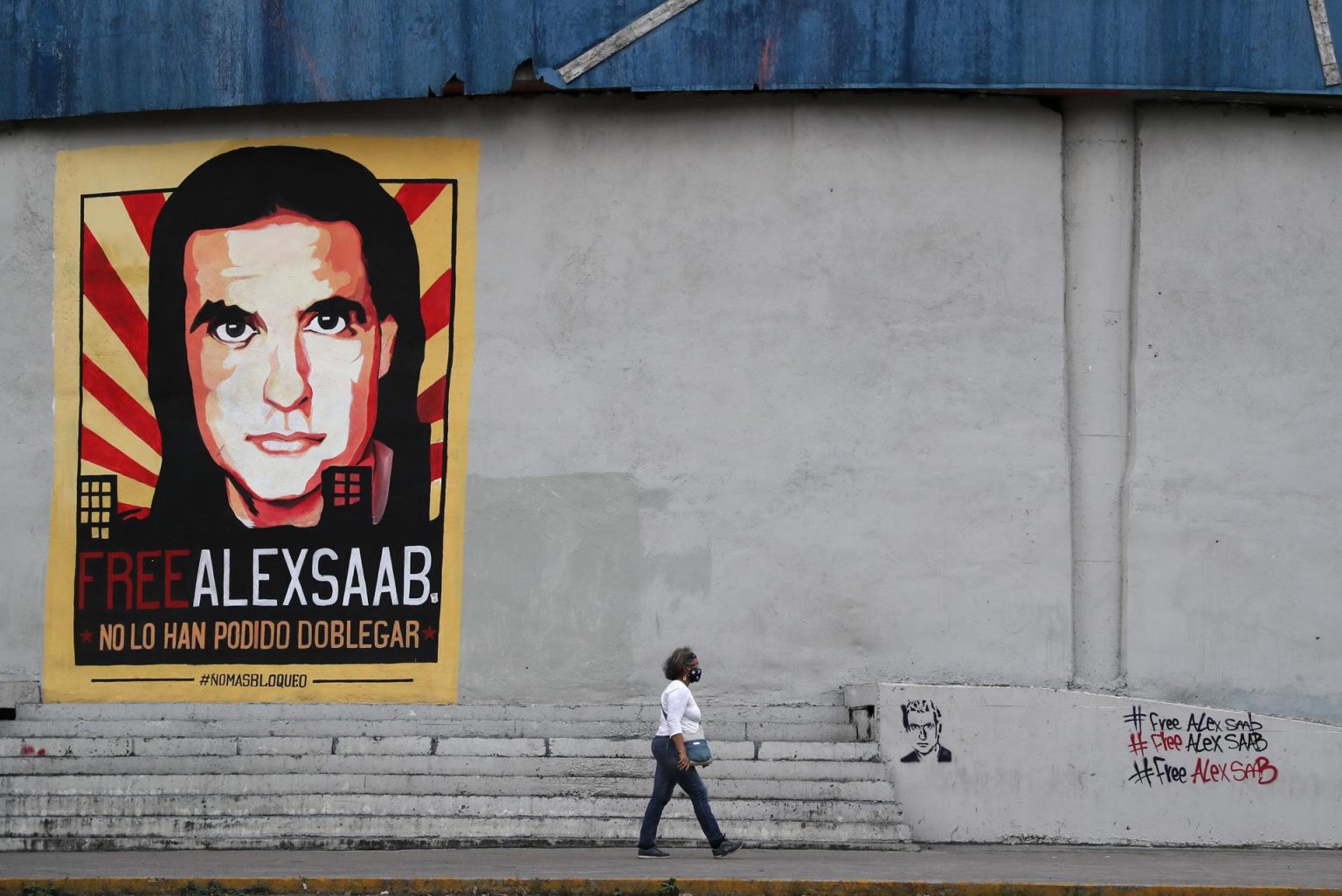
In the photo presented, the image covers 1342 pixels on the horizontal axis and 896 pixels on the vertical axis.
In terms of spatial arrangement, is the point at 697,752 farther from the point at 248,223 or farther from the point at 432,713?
the point at 248,223

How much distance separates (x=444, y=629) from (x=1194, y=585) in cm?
601

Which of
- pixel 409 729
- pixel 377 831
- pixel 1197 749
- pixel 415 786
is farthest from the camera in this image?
pixel 409 729

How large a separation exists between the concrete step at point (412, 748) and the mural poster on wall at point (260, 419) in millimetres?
702

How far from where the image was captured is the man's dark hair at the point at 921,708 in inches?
543

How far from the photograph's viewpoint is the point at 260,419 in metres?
14.9

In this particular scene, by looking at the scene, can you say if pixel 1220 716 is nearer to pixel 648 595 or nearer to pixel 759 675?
pixel 759 675

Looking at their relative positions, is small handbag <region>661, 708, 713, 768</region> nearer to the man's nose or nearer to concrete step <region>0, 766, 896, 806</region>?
concrete step <region>0, 766, 896, 806</region>

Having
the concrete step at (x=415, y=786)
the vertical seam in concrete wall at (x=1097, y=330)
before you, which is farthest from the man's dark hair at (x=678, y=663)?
the vertical seam in concrete wall at (x=1097, y=330)

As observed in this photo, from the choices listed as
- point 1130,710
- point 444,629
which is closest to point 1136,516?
point 1130,710

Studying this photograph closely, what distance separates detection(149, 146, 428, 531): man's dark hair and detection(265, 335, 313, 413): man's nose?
646mm

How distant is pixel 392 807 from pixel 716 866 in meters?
2.59

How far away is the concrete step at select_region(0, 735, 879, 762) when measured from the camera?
13742 millimetres

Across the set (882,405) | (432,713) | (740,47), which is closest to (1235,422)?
(882,405)

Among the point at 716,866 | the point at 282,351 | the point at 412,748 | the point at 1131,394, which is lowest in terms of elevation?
the point at 716,866
